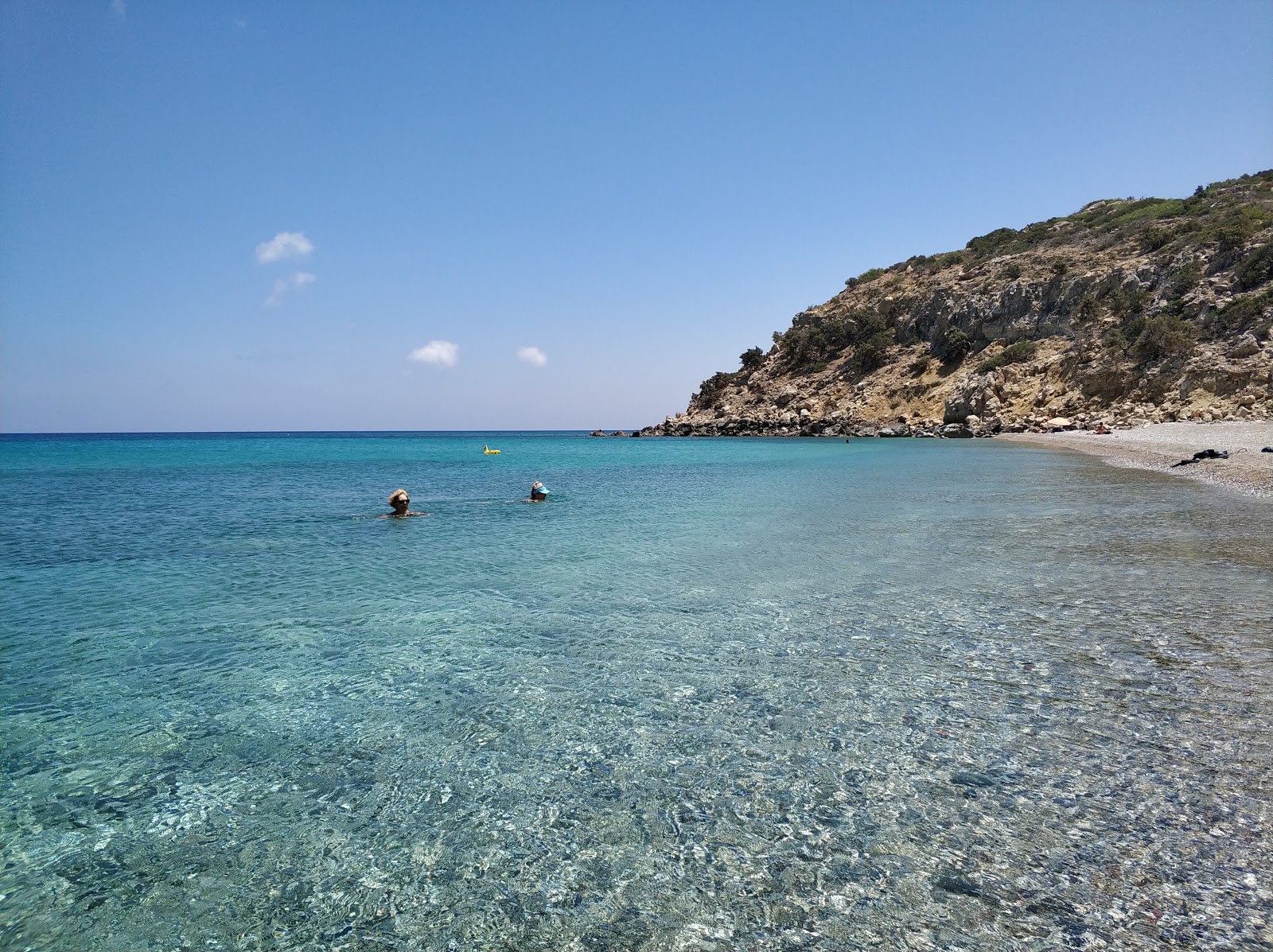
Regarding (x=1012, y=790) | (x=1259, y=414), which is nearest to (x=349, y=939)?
(x=1012, y=790)

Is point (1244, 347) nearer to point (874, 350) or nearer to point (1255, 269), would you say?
point (1255, 269)

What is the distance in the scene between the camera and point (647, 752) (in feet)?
16.4

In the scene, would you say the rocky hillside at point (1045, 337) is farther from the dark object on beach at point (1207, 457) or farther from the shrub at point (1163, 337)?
the dark object on beach at point (1207, 457)

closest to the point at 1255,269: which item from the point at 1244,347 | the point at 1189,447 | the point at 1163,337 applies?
the point at 1163,337

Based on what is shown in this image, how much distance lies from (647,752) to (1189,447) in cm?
3889

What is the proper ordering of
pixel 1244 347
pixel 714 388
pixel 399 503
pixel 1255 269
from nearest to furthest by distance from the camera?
pixel 399 503 → pixel 1244 347 → pixel 1255 269 → pixel 714 388

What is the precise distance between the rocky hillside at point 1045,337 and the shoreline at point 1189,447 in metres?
4.03

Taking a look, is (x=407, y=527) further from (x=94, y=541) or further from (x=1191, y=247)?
(x=1191, y=247)

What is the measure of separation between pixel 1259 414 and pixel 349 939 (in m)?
55.2

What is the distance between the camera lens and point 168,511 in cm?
2092

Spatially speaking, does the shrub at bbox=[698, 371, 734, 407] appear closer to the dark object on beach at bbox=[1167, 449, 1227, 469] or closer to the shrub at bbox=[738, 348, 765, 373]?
the shrub at bbox=[738, 348, 765, 373]

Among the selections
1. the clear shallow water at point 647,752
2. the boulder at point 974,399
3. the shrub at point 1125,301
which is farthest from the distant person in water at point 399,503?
the shrub at point 1125,301

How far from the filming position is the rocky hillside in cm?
5112

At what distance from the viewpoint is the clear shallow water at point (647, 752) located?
3.36 m
